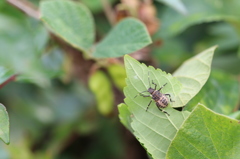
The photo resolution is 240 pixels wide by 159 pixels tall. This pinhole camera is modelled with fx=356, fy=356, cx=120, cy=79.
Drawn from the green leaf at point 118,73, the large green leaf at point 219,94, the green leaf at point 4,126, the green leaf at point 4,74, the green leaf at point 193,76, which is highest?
the green leaf at point 4,74

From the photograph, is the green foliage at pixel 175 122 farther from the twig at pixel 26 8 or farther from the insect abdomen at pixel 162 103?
the twig at pixel 26 8

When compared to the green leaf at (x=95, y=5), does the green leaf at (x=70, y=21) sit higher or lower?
higher

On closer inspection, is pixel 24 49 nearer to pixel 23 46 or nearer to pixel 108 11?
pixel 23 46

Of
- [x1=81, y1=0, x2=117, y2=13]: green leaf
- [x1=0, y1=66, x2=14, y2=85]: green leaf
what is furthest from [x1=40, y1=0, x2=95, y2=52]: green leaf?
[x1=81, y1=0, x2=117, y2=13]: green leaf

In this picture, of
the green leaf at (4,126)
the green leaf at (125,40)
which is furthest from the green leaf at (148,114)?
the green leaf at (4,126)

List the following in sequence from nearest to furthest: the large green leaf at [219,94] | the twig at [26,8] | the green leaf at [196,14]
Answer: the large green leaf at [219,94], the twig at [26,8], the green leaf at [196,14]

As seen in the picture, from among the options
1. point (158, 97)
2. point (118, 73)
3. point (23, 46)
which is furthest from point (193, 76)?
point (23, 46)

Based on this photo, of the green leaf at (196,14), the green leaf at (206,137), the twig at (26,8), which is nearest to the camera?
the green leaf at (206,137)

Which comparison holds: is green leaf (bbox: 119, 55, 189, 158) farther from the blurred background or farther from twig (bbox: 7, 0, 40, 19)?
twig (bbox: 7, 0, 40, 19)
